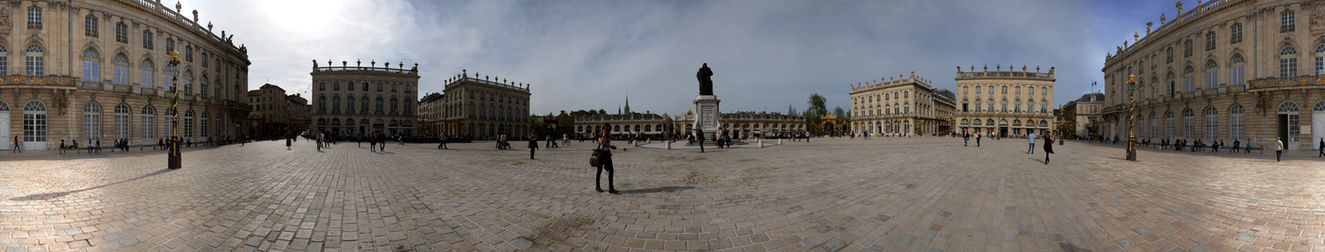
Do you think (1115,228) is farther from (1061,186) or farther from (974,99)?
(974,99)

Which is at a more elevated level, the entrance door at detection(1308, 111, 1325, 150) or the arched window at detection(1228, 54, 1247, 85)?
the arched window at detection(1228, 54, 1247, 85)

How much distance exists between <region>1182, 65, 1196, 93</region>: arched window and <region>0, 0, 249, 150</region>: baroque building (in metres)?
66.4

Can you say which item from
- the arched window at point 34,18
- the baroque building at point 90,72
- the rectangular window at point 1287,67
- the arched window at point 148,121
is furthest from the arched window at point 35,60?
the rectangular window at point 1287,67

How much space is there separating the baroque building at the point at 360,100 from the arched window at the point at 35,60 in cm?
2768

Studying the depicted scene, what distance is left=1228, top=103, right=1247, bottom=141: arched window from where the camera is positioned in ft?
80.3

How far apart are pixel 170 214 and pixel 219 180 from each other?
4507mm

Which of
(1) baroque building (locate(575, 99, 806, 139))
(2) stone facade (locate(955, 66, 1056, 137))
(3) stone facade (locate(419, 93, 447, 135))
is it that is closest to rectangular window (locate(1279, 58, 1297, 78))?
(2) stone facade (locate(955, 66, 1056, 137))

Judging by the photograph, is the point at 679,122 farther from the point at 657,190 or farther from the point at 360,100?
the point at 657,190

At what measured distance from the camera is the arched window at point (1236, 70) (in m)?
24.6

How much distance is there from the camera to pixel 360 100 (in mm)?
52219

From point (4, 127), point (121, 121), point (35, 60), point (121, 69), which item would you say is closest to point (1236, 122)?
point (121, 121)

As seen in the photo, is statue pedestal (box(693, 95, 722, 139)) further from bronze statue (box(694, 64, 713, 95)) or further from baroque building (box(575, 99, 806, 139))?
baroque building (box(575, 99, 806, 139))

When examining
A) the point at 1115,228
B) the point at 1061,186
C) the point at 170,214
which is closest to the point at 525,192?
the point at 170,214

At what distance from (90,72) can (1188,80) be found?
223 ft
